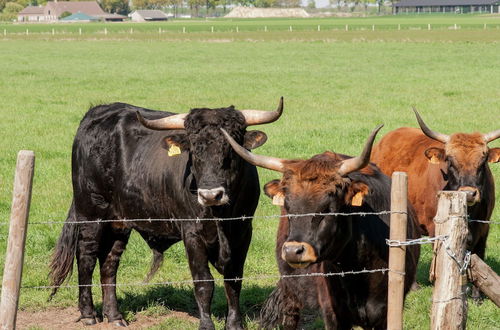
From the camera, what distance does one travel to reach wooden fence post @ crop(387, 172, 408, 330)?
4898 millimetres

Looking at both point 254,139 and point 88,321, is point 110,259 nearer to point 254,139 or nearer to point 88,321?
point 88,321

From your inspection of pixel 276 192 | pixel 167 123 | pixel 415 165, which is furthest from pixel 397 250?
pixel 415 165

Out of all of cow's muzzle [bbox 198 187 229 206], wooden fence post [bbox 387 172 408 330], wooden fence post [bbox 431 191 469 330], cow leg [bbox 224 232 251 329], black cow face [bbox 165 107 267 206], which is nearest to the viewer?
wooden fence post [bbox 431 191 469 330]

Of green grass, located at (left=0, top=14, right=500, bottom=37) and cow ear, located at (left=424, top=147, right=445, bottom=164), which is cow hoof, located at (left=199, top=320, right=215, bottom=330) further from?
green grass, located at (left=0, top=14, right=500, bottom=37)

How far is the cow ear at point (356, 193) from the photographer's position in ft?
17.6

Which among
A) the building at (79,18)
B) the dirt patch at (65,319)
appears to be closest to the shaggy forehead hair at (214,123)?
the dirt patch at (65,319)

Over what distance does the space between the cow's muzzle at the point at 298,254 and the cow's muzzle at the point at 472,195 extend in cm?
289

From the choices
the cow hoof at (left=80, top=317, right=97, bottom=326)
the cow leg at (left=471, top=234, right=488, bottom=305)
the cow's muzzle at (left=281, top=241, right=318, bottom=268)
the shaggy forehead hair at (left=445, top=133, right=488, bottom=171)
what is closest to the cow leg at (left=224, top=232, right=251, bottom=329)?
the cow hoof at (left=80, top=317, right=97, bottom=326)

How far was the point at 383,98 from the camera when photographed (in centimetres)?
2355

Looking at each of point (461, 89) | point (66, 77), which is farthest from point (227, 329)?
point (66, 77)

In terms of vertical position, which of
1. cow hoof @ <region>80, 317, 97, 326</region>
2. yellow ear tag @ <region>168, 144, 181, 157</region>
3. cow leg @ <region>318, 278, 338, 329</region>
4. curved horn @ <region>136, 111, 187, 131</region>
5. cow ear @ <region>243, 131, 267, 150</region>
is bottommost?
cow hoof @ <region>80, 317, 97, 326</region>

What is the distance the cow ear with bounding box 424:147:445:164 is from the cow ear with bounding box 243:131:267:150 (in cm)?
226

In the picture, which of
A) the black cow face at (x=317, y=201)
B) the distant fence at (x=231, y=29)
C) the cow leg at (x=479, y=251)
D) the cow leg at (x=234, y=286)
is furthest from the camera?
the distant fence at (x=231, y=29)

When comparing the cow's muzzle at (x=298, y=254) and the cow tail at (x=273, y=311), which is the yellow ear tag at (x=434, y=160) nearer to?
the cow tail at (x=273, y=311)
